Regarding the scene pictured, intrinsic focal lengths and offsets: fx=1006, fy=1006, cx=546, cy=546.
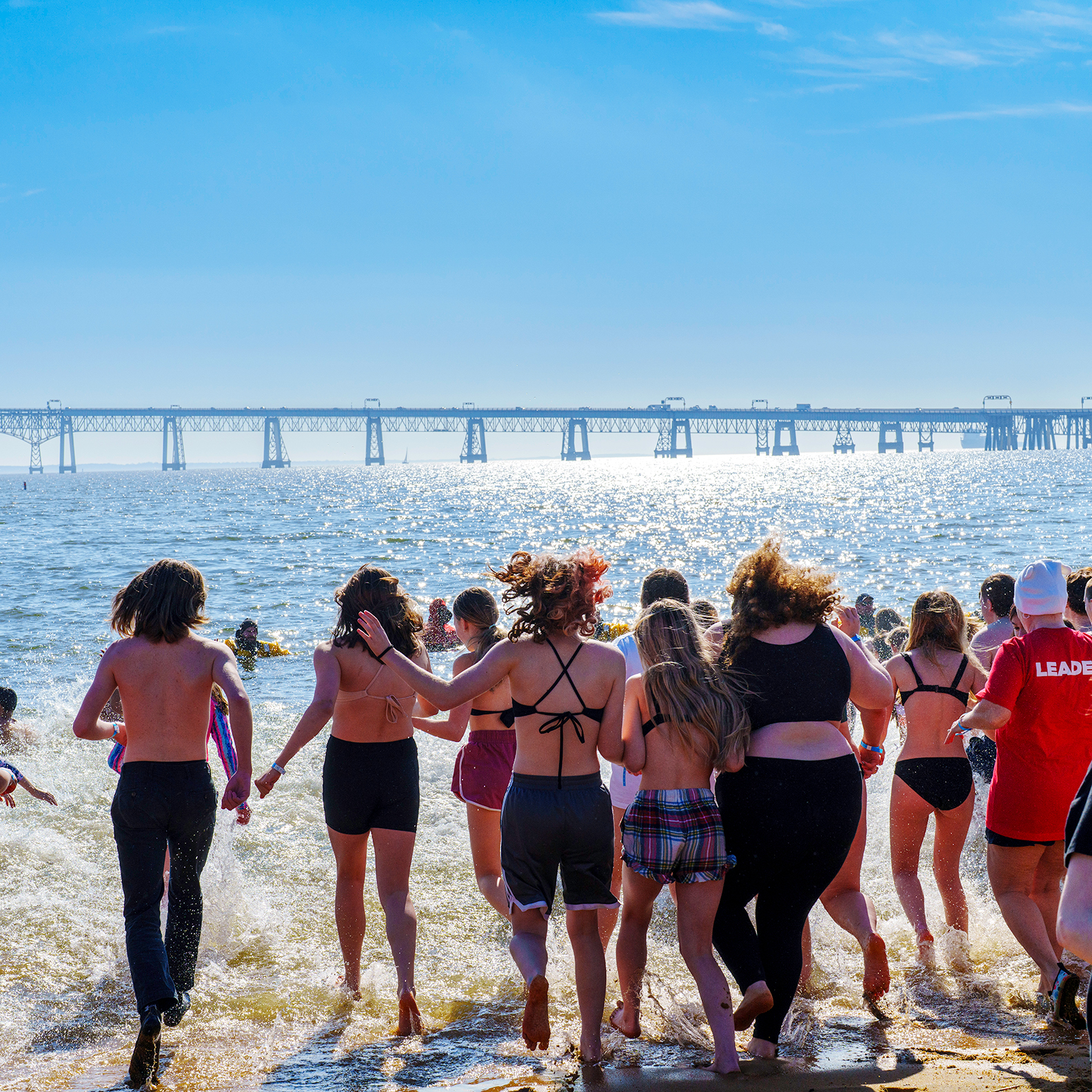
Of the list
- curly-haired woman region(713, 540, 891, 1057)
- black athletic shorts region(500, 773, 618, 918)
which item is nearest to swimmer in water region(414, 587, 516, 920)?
black athletic shorts region(500, 773, 618, 918)

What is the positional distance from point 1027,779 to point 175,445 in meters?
188

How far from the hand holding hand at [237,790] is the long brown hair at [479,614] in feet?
3.86

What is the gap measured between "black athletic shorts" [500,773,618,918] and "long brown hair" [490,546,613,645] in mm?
523

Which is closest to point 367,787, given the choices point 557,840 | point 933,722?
point 557,840

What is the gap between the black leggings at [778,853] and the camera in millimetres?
3357

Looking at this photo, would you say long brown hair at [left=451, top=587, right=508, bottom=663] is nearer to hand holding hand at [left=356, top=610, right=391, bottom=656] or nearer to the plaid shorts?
hand holding hand at [left=356, top=610, right=391, bottom=656]

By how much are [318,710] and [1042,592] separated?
2.84 meters

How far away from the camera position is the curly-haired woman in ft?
11.0

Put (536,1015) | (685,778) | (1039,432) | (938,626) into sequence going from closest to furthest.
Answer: (536,1015) → (685,778) → (938,626) → (1039,432)

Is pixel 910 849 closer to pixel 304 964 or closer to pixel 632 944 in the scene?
pixel 632 944

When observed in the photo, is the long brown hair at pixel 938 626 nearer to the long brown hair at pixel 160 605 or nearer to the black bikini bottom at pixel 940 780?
the black bikini bottom at pixel 940 780

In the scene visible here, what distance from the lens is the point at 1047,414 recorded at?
545 ft

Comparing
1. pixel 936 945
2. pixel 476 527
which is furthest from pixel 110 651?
pixel 476 527

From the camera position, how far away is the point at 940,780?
4.52m
